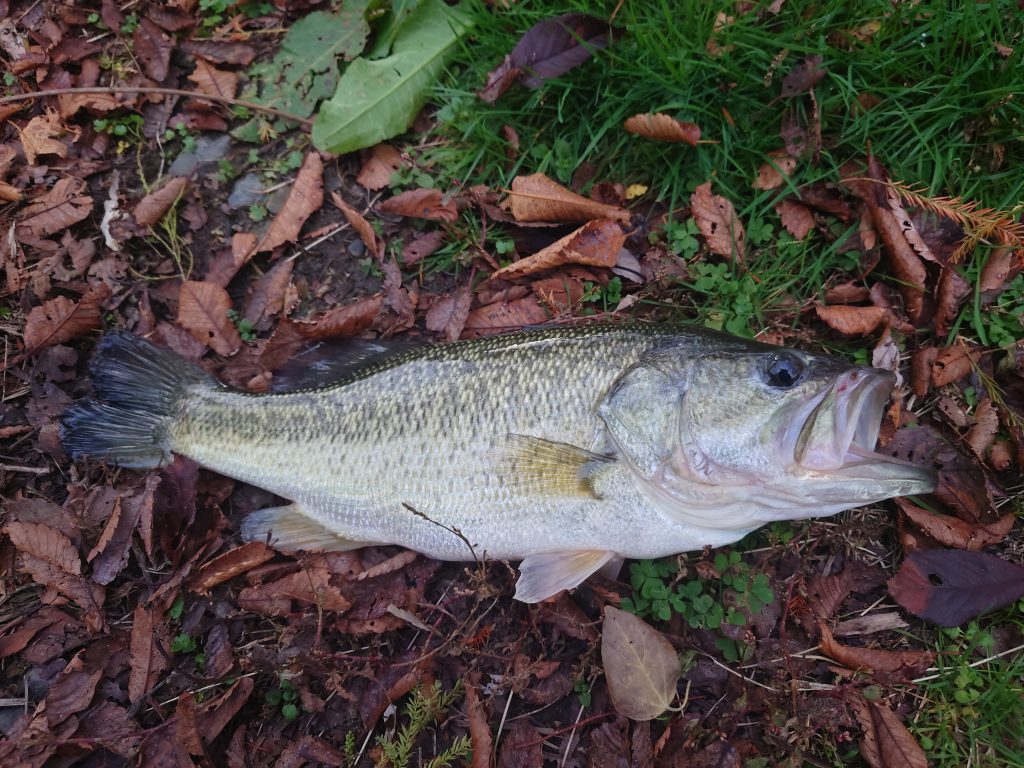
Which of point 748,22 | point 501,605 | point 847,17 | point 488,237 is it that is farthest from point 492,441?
point 847,17

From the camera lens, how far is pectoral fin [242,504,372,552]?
129 inches

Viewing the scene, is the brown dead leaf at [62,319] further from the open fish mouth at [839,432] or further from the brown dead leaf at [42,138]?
the open fish mouth at [839,432]

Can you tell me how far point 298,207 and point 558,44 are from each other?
183 cm

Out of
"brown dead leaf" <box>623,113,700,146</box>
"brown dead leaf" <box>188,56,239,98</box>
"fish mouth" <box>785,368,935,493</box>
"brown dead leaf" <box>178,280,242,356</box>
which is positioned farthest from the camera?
"brown dead leaf" <box>188,56,239,98</box>

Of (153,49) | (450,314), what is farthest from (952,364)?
(153,49)

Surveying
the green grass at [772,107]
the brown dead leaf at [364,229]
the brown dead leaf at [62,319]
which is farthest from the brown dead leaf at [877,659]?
the brown dead leaf at [62,319]

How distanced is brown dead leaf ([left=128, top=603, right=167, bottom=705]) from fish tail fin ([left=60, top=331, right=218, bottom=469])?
31.3 inches

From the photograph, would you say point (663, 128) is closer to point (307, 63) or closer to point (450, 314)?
point (450, 314)

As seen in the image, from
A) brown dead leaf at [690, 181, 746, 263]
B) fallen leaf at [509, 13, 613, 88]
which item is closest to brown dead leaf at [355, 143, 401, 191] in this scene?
fallen leaf at [509, 13, 613, 88]

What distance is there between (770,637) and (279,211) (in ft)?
12.2

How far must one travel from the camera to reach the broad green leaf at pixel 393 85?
12.4ft

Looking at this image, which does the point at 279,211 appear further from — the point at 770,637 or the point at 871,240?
the point at 770,637

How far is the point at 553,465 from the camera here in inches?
111

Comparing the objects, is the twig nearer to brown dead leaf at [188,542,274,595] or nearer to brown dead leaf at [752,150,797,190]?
brown dead leaf at [188,542,274,595]
